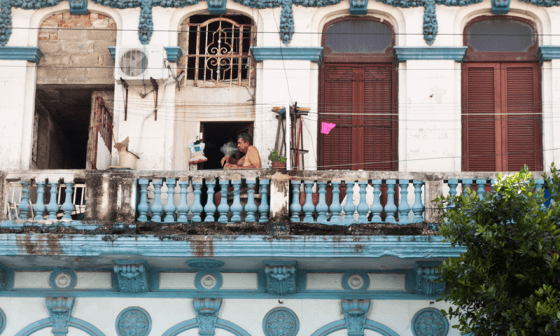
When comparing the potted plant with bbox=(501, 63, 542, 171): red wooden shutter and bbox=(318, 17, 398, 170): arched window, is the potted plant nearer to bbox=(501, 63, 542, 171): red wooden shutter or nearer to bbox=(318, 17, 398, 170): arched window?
bbox=(318, 17, 398, 170): arched window

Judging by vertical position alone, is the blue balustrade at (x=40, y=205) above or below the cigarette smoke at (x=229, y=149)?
below

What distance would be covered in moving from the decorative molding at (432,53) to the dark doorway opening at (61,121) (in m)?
4.45

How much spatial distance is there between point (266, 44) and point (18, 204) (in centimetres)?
427

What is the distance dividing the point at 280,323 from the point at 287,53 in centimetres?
404

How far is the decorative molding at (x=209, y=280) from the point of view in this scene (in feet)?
40.2

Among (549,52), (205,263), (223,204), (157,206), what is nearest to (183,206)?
(157,206)

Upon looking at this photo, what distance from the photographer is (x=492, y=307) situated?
878 centimetres

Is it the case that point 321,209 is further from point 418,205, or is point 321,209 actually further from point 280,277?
point 418,205

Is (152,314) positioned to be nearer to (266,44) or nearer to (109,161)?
(109,161)

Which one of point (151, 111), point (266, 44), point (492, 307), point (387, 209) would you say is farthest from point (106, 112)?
point (492, 307)

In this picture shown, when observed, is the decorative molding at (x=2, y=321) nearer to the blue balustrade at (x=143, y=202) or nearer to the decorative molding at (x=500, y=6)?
the blue balustrade at (x=143, y=202)

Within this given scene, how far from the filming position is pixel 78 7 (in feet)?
46.8

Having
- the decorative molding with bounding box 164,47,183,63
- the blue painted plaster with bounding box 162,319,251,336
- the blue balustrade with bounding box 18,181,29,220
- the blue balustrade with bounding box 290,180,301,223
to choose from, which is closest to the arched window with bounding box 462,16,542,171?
the blue balustrade with bounding box 290,180,301,223

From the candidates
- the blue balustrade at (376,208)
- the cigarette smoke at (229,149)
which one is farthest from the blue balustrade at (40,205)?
the blue balustrade at (376,208)
